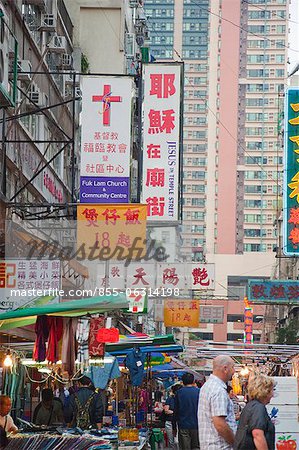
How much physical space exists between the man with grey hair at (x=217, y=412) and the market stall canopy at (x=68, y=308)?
3.77 meters

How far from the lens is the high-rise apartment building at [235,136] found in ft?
474

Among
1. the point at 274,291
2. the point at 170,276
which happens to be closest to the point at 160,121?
the point at 170,276

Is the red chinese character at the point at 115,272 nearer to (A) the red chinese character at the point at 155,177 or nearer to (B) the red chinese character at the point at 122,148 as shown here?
(A) the red chinese character at the point at 155,177

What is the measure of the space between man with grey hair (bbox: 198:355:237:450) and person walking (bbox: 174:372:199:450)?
7270mm

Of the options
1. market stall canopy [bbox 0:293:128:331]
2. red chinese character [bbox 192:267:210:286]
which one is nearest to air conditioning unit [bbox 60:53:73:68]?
red chinese character [bbox 192:267:210:286]

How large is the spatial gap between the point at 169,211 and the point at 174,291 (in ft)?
6.83

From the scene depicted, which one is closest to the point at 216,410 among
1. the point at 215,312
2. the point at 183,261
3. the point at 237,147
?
the point at 183,261

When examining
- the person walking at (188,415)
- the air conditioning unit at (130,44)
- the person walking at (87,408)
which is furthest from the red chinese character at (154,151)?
the air conditioning unit at (130,44)

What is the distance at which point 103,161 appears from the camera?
20.0 meters

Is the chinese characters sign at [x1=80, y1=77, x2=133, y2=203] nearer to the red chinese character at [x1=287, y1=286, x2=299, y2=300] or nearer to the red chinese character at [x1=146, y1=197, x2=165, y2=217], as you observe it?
the red chinese character at [x1=146, y1=197, x2=165, y2=217]

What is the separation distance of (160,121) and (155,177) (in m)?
1.22

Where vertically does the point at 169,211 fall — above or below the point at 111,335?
above

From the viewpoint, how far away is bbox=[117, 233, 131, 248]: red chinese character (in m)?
17.2

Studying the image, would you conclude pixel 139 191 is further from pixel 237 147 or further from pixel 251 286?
pixel 237 147
